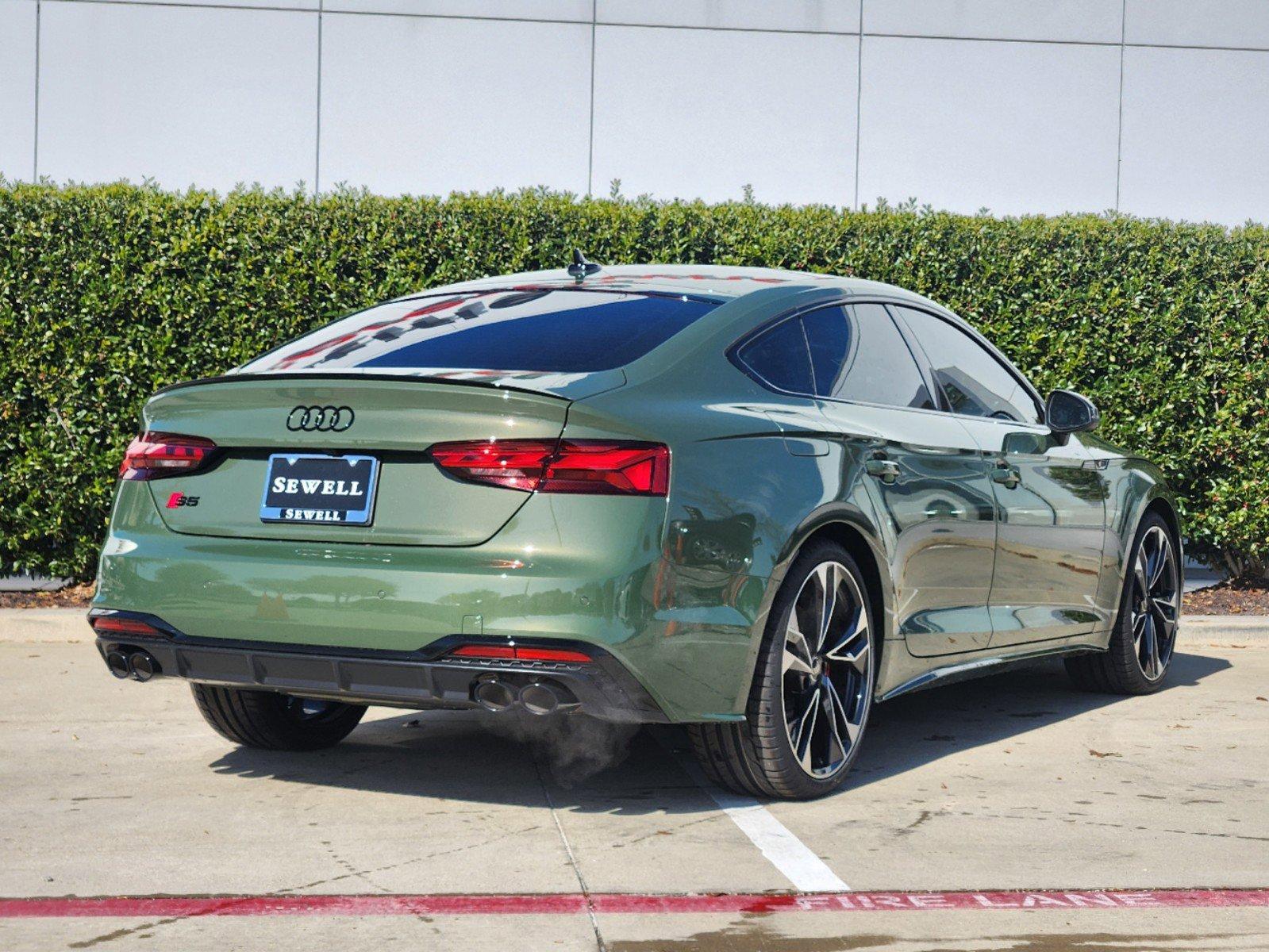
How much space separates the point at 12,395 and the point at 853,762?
20.2 ft

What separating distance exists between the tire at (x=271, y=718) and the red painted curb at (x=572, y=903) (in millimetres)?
1656

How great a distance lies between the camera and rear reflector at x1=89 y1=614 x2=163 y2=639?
15.5ft

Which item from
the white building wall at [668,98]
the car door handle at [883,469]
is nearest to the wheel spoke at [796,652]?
the car door handle at [883,469]

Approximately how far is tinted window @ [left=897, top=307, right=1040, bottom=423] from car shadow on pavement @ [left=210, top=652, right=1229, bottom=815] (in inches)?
50.2

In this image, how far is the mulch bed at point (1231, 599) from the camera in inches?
406

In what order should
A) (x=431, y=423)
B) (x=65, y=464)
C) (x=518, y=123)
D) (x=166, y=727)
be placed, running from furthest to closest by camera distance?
(x=518, y=123)
(x=65, y=464)
(x=166, y=727)
(x=431, y=423)

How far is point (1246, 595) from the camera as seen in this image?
35.3 feet

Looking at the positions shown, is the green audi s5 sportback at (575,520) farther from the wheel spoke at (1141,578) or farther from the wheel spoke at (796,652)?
the wheel spoke at (1141,578)

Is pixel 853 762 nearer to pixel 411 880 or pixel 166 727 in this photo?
pixel 411 880

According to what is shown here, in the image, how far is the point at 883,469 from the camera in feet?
17.5

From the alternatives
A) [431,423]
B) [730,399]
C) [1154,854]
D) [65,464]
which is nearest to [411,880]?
[431,423]

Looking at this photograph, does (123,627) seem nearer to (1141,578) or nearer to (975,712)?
(975,712)

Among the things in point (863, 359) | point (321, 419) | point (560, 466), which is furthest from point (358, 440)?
point (863, 359)

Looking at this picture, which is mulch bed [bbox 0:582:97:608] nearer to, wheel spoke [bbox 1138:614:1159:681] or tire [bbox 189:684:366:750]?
tire [bbox 189:684:366:750]
